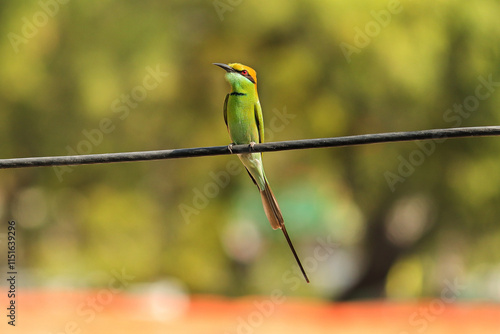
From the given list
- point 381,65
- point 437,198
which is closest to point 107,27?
point 381,65

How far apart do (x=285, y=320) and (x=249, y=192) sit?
3.00 m

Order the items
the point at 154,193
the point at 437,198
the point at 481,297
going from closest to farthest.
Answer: the point at 437,198 → the point at 154,193 → the point at 481,297

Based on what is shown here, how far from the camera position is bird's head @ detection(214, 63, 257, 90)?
11.0 feet

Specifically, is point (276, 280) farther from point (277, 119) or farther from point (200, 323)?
point (200, 323)

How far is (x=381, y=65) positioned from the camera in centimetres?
886

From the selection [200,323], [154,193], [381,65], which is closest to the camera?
[200,323]

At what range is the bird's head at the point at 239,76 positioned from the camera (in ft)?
11.0

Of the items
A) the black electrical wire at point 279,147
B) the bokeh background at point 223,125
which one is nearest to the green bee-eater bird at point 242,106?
the black electrical wire at point 279,147
